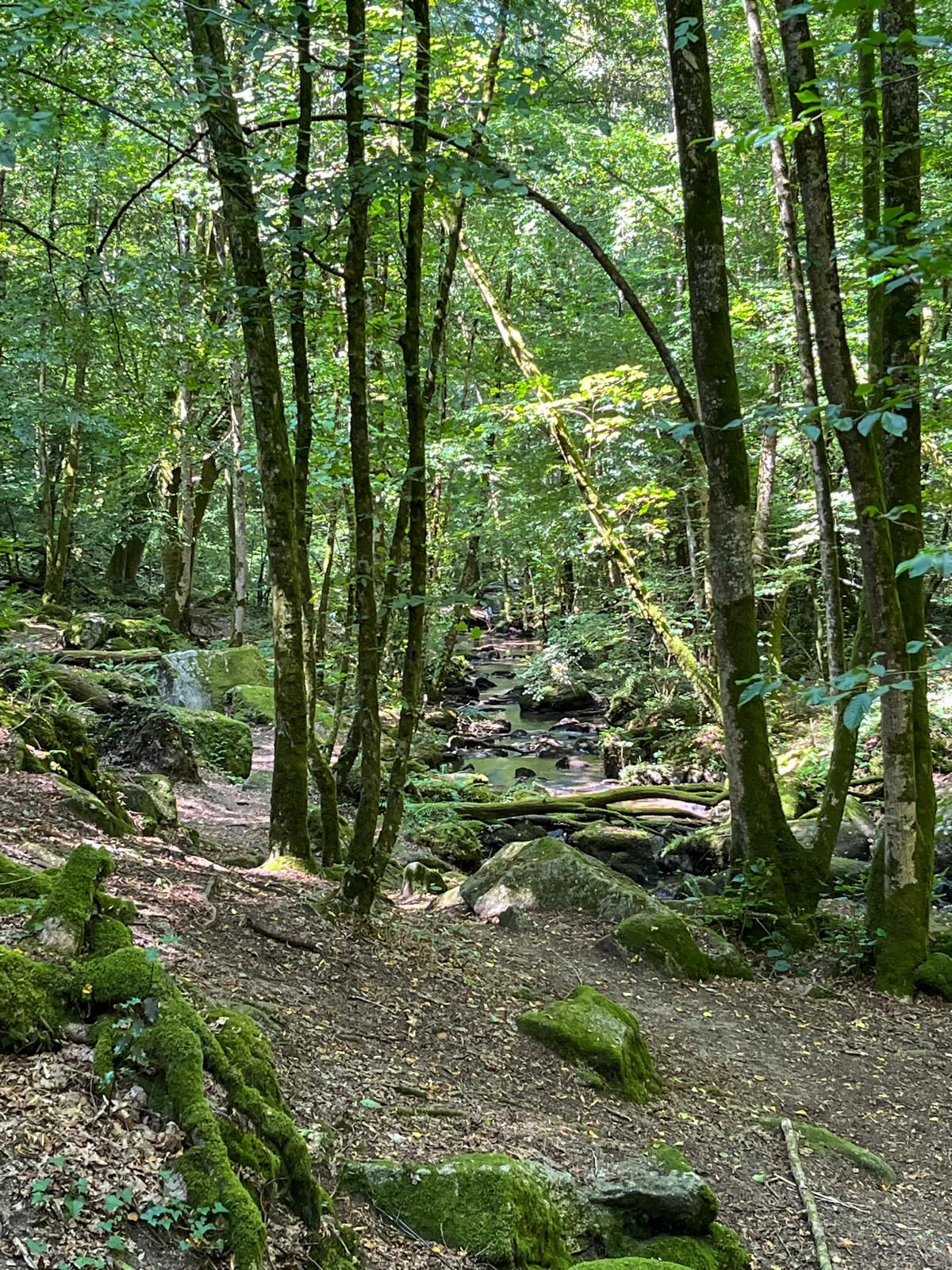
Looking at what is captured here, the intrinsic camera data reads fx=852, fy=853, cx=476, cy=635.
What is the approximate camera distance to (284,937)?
4.92 meters

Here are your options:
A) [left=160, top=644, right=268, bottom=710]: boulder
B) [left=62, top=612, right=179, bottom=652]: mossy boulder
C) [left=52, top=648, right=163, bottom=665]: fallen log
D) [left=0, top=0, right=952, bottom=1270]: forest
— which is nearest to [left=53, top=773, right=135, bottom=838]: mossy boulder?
[left=0, top=0, right=952, bottom=1270]: forest

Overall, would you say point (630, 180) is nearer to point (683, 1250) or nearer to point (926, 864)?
point (926, 864)

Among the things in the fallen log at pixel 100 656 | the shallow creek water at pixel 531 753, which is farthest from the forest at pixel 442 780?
the shallow creek water at pixel 531 753

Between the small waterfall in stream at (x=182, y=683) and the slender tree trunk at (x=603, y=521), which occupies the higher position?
the slender tree trunk at (x=603, y=521)

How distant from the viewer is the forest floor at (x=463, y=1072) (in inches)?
87.4

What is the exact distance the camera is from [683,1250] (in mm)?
3258

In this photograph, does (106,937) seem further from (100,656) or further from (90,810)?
(100,656)

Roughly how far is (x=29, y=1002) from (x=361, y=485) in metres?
3.53

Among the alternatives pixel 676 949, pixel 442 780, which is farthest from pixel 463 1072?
pixel 442 780

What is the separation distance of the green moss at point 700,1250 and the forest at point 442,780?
2cm

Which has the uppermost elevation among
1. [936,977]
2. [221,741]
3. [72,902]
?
[72,902]

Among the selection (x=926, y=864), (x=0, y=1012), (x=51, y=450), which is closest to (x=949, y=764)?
(x=926, y=864)

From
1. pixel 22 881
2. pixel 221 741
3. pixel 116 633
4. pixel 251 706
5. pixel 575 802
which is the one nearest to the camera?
pixel 22 881

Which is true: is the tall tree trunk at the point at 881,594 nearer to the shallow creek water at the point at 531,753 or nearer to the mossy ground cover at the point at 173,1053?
the mossy ground cover at the point at 173,1053
